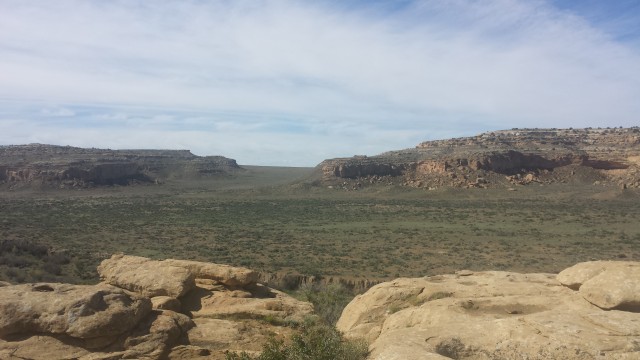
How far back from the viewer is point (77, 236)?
129 feet

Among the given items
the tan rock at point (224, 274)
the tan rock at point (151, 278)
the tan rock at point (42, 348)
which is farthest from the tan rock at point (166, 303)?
the tan rock at point (42, 348)

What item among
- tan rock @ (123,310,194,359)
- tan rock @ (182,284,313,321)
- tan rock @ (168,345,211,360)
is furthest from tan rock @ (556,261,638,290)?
tan rock @ (123,310,194,359)

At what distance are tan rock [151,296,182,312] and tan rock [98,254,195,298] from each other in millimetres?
366

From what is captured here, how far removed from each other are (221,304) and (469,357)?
651 cm

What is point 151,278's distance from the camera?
11820 millimetres

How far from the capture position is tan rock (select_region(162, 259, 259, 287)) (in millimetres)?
12445

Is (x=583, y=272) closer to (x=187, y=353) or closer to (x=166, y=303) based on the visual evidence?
(x=187, y=353)

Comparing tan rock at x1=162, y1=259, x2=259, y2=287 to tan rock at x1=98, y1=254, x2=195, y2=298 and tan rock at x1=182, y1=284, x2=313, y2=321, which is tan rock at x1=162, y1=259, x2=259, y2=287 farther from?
tan rock at x1=98, y1=254, x2=195, y2=298

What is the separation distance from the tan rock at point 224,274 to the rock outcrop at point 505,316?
9.20ft

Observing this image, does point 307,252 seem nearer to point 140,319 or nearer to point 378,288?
point 378,288

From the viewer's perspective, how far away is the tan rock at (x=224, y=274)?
490 inches

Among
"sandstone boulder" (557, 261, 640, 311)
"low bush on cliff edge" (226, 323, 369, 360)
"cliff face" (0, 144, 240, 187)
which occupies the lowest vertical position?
"low bush on cliff edge" (226, 323, 369, 360)

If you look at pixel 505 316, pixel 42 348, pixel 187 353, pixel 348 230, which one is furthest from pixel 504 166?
pixel 42 348

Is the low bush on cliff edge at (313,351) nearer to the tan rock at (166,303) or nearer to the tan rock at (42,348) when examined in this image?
the tan rock at (42,348)
